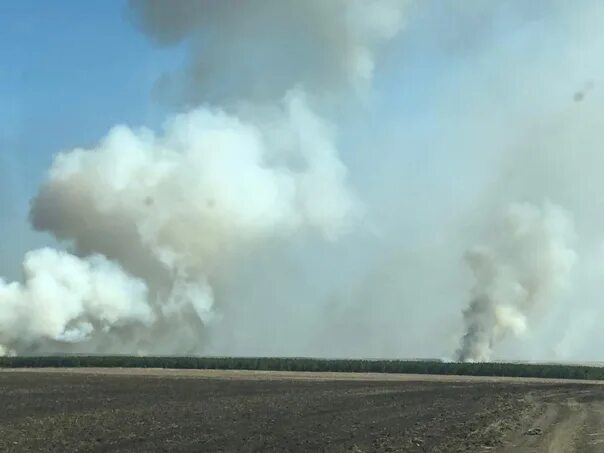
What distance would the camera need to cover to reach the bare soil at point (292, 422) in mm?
24516

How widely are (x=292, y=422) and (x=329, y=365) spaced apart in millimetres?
91624

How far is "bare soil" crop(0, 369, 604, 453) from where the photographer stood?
24516 millimetres

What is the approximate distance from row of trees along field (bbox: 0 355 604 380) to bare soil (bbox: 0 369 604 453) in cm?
6491

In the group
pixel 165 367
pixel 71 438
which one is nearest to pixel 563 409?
pixel 71 438

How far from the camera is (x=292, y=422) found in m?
32.0

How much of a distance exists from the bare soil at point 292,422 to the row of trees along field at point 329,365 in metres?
64.9

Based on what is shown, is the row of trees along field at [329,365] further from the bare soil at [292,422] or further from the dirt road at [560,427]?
the bare soil at [292,422]

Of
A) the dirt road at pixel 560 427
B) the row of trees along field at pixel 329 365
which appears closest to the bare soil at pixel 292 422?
the dirt road at pixel 560 427

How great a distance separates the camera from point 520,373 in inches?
4491

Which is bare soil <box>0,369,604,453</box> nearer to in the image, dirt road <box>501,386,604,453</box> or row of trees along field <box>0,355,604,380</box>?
dirt road <box>501,386,604,453</box>

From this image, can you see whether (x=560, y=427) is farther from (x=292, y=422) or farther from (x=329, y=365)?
(x=329, y=365)

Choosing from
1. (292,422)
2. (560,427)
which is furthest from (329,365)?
(292,422)

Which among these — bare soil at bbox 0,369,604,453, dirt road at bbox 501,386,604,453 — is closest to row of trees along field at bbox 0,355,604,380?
dirt road at bbox 501,386,604,453

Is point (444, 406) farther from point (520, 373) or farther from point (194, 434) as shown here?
point (520, 373)
